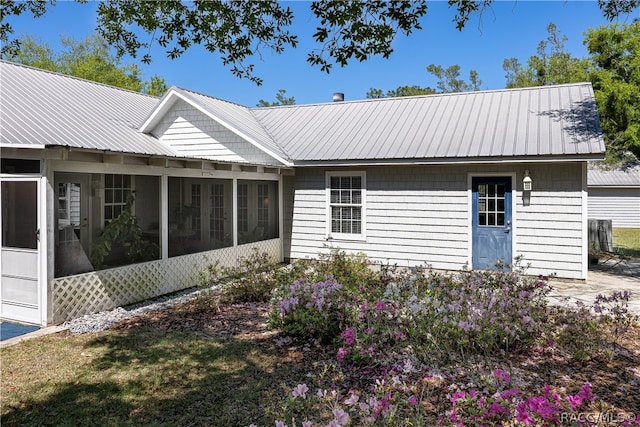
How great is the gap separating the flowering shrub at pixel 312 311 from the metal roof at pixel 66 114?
3.71 metres

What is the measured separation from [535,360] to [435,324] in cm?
125

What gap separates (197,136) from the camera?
12.0 metres

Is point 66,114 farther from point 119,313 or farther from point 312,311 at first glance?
point 312,311

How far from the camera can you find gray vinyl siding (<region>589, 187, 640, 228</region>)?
25156 millimetres

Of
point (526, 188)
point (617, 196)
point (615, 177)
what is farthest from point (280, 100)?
point (526, 188)

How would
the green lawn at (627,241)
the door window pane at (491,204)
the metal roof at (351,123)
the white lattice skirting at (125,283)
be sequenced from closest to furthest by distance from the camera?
the white lattice skirting at (125,283) → the metal roof at (351,123) → the door window pane at (491,204) → the green lawn at (627,241)

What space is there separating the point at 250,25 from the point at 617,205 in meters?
26.9

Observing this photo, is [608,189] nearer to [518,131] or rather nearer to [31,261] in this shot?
[518,131]

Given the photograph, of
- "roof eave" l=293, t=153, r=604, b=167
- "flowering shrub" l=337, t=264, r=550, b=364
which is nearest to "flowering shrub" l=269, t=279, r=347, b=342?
"flowering shrub" l=337, t=264, r=550, b=364

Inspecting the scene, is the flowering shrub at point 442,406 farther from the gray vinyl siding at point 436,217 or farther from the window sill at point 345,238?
the window sill at point 345,238

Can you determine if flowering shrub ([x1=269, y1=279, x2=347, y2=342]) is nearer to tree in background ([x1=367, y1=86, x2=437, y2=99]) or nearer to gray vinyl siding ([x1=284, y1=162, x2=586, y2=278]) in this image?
gray vinyl siding ([x1=284, y1=162, x2=586, y2=278])

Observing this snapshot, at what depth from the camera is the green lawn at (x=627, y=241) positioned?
15.3 meters

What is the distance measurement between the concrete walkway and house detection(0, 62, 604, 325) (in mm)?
543

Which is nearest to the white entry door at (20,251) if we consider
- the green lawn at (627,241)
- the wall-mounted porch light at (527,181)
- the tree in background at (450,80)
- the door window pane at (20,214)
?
the door window pane at (20,214)
